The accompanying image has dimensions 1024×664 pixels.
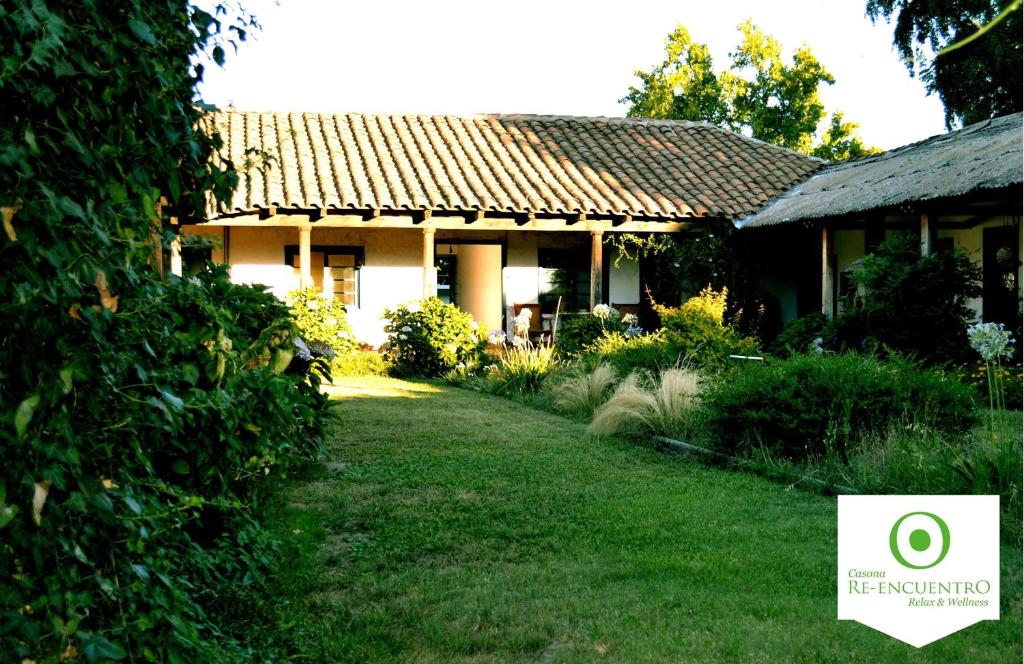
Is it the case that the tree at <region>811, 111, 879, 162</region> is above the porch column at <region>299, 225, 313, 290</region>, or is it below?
above

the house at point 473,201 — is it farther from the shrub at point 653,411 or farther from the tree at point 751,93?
the tree at point 751,93

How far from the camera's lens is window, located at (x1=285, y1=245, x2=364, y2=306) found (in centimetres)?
1870

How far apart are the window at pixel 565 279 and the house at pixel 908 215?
136 inches

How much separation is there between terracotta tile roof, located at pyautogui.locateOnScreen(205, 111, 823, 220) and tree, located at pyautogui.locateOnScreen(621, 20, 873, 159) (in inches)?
605

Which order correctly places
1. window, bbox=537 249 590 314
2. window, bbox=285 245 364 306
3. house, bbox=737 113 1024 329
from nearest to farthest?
house, bbox=737 113 1024 329 → window, bbox=285 245 364 306 → window, bbox=537 249 590 314

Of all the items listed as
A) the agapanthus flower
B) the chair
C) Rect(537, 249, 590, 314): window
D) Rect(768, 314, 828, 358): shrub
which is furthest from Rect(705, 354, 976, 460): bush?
Rect(537, 249, 590, 314): window

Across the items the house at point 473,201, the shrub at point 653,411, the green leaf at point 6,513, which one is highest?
the house at point 473,201

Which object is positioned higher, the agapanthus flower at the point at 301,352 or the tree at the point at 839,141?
the tree at the point at 839,141

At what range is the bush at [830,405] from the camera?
7.20 metres

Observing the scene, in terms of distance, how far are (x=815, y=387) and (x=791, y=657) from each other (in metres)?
4.10

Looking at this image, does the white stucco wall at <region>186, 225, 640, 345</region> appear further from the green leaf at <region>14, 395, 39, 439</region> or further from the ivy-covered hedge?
the green leaf at <region>14, 395, 39, 439</region>

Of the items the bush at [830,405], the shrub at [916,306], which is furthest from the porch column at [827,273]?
the bush at [830,405]

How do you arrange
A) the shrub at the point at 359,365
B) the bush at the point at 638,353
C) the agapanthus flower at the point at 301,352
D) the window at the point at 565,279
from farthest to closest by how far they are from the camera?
the window at the point at 565,279, the shrub at the point at 359,365, the bush at the point at 638,353, the agapanthus flower at the point at 301,352

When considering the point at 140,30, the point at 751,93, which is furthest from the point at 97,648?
the point at 751,93
